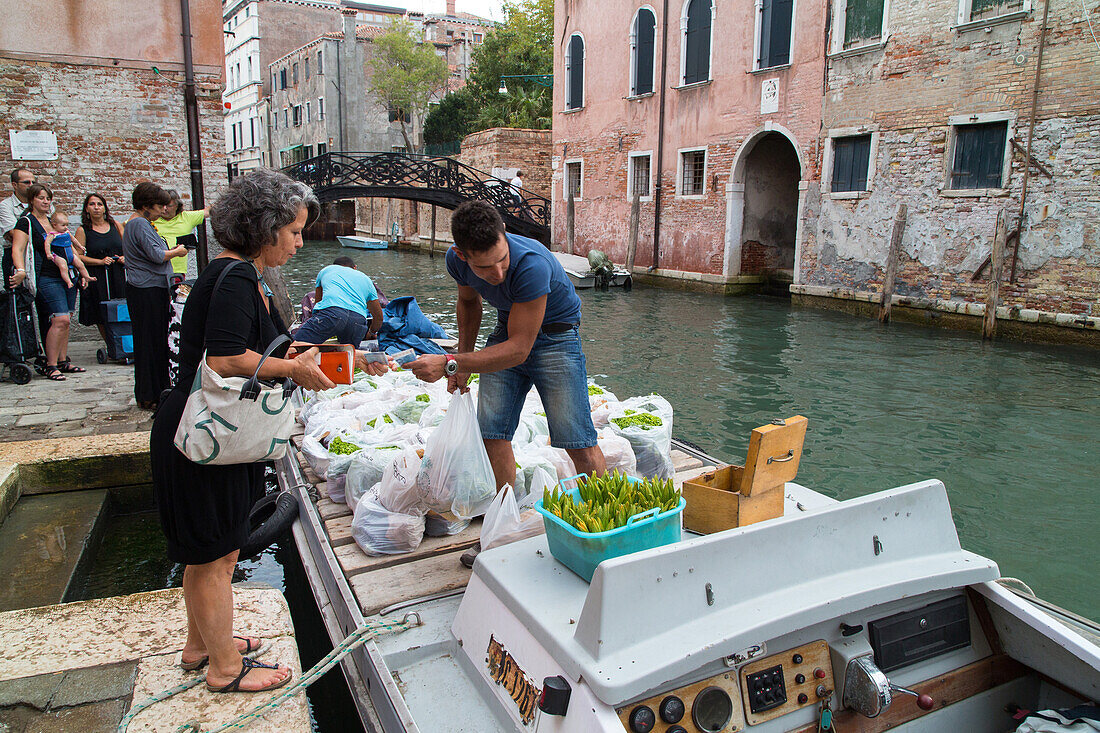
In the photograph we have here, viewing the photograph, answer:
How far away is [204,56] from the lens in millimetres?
8750

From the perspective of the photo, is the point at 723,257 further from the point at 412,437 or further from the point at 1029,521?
the point at 412,437

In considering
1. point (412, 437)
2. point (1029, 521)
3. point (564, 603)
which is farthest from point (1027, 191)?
point (564, 603)

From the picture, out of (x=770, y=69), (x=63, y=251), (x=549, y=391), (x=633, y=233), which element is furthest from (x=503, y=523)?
(x=633, y=233)

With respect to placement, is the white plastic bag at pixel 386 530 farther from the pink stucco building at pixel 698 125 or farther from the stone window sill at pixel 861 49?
the pink stucco building at pixel 698 125

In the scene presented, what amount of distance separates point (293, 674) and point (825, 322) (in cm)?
1218

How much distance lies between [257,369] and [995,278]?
11.7m

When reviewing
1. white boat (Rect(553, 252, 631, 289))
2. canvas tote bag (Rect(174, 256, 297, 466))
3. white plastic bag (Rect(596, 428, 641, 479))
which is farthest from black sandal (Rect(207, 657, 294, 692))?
white boat (Rect(553, 252, 631, 289))

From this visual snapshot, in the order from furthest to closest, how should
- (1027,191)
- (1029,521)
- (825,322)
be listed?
(825,322) → (1027,191) → (1029,521)

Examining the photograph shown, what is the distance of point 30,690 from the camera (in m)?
2.32

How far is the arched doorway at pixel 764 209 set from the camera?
16.4m

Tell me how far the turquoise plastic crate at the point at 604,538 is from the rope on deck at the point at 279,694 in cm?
72

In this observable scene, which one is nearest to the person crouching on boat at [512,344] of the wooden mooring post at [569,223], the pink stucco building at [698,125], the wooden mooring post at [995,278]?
the wooden mooring post at [995,278]

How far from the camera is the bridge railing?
74.8 feet

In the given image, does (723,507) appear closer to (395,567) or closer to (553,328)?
(553,328)
